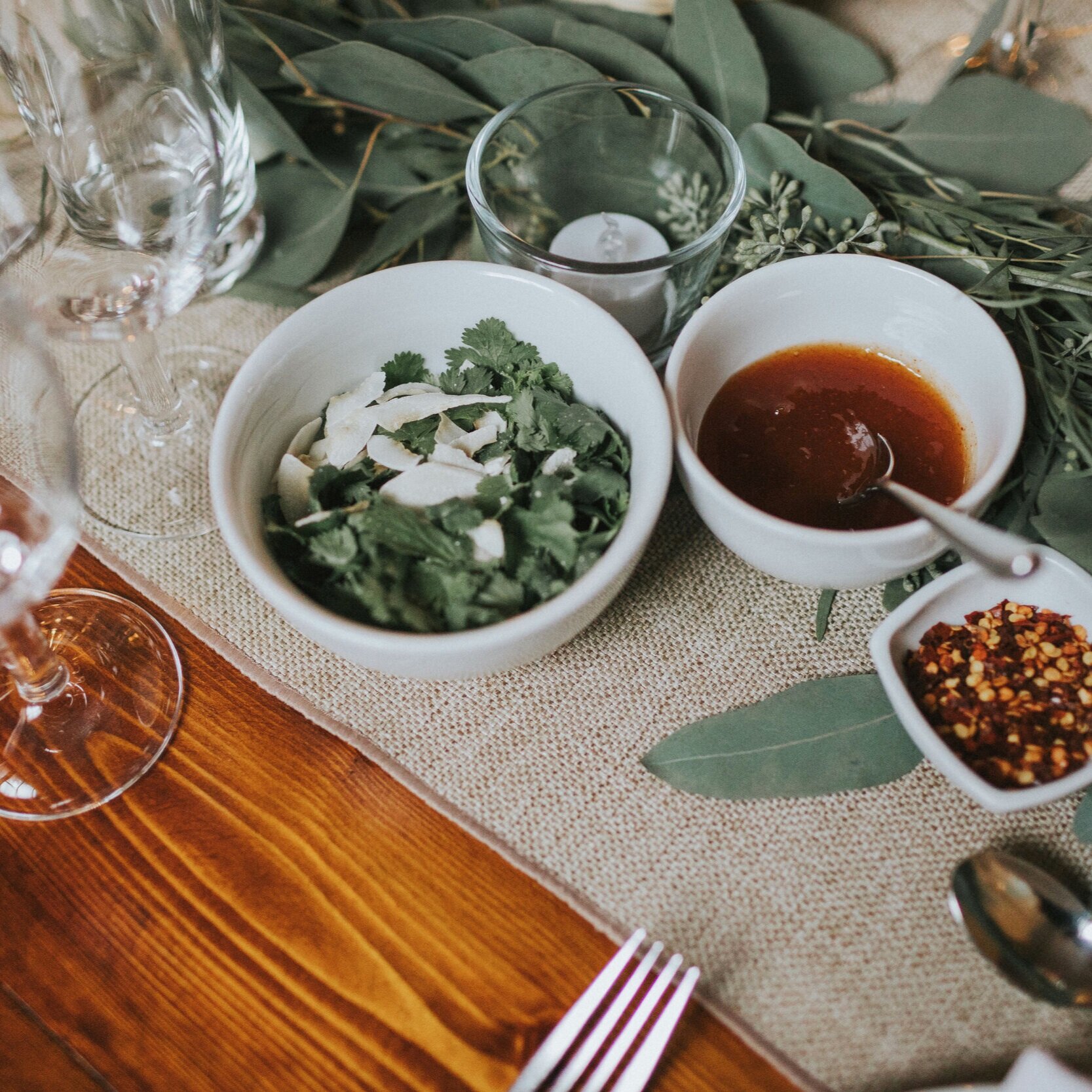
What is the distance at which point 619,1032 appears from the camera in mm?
583

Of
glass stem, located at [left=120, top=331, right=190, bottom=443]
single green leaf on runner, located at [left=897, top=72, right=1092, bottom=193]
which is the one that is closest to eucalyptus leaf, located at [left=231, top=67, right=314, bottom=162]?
glass stem, located at [left=120, top=331, right=190, bottom=443]

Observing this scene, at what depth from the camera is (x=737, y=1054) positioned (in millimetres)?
594

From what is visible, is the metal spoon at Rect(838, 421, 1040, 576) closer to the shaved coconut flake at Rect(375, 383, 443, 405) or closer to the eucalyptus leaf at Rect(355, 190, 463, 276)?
the shaved coconut flake at Rect(375, 383, 443, 405)

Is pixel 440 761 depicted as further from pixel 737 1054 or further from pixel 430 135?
pixel 430 135

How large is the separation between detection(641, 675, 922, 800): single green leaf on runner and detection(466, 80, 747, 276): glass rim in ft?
1.15

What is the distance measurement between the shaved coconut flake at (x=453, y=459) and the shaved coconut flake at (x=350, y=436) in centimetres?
5

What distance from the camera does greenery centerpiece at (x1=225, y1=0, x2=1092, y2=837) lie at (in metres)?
0.77

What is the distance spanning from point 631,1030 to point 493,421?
1.39ft

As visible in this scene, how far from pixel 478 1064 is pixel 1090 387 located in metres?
0.67

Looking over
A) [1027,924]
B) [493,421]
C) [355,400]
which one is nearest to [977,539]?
[1027,924]

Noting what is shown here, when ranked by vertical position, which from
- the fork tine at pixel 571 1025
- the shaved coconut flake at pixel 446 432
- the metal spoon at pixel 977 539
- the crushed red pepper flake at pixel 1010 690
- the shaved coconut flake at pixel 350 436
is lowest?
the fork tine at pixel 571 1025

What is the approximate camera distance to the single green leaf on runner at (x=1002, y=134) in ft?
2.88

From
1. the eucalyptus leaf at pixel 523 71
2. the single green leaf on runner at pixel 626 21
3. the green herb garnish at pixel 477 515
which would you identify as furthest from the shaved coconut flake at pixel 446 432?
the single green leaf on runner at pixel 626 21

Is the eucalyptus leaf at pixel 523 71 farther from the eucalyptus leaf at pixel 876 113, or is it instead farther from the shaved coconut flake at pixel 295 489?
the shaved coconut flake at pixel 295 489
